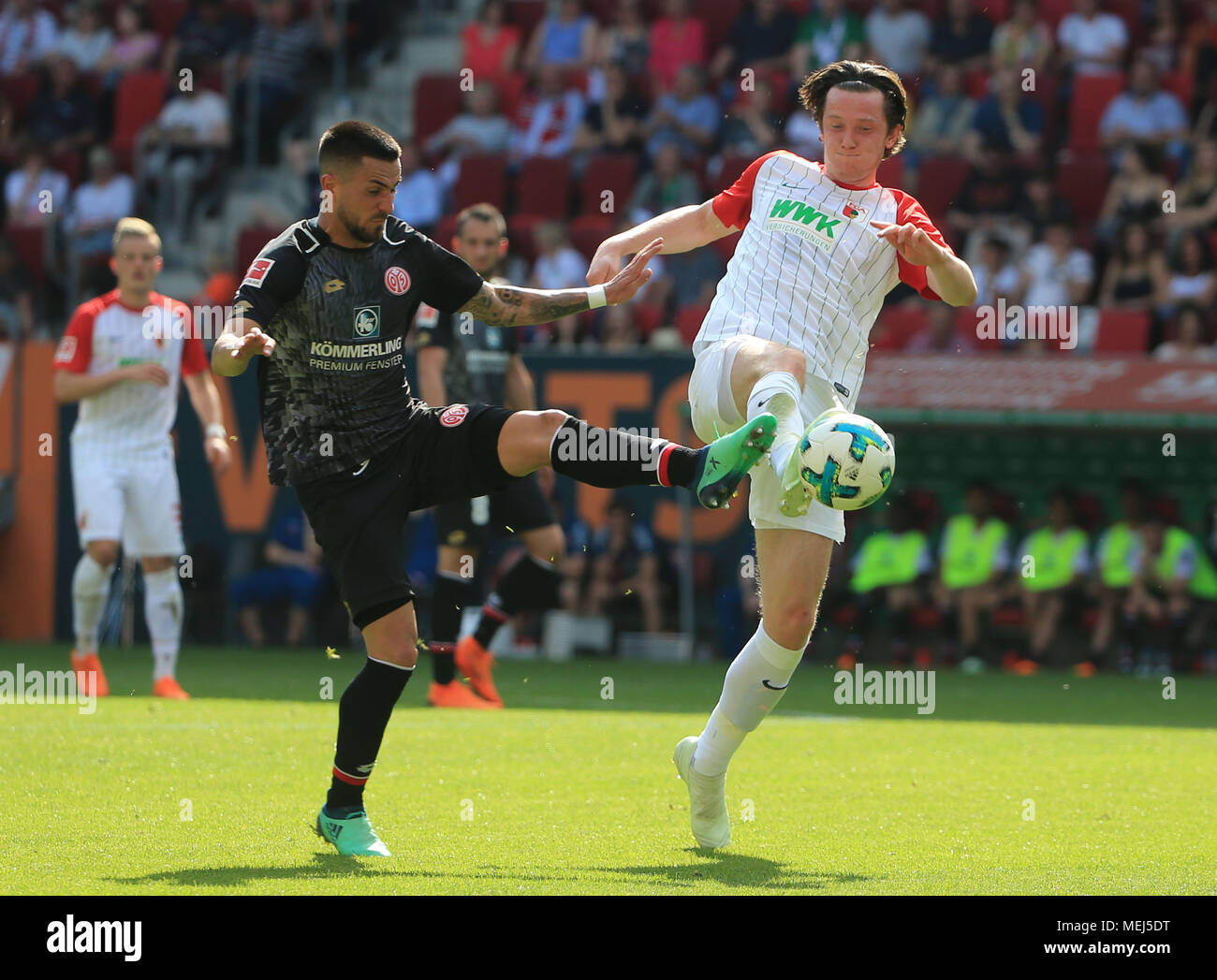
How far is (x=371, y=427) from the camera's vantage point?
564 cm

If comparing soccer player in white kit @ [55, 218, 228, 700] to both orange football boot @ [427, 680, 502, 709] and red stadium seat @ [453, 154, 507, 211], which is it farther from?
red stadium seat @ [453, 154, 507, 211]

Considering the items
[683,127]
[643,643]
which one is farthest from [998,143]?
[643,643]

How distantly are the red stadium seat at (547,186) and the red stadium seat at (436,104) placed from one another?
1.87 m

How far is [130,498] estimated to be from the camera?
35.1 feet

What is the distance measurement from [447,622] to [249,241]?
802cm

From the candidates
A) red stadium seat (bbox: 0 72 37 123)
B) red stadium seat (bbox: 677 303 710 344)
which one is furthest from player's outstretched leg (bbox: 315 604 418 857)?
red stadium seat (bbox: 0 72 37 123)

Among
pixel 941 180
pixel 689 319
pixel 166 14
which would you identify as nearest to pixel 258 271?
pixel 689 319

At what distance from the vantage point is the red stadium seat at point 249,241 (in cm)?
1733

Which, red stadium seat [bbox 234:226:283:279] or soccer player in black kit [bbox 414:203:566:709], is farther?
red stadium seat [bbox 234:226:283:279]

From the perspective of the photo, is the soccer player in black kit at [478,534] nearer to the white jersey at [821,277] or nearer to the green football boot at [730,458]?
the white jersey at [821,277]

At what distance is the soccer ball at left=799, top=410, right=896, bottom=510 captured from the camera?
514cm

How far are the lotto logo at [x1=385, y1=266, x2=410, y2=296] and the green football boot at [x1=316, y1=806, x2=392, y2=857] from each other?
163 cm

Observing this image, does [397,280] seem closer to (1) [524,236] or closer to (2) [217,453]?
(2) [217,453]

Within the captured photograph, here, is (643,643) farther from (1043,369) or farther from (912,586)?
(1043,369)
